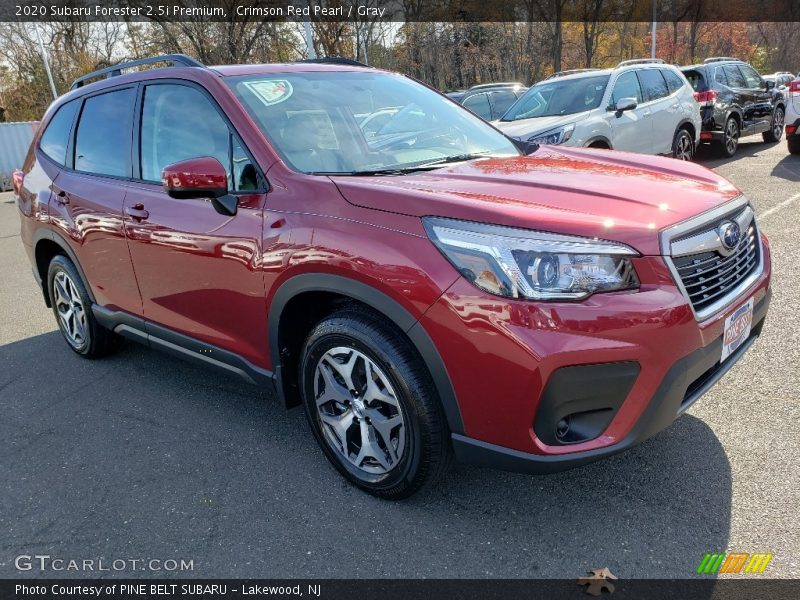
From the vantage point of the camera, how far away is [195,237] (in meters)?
3.02

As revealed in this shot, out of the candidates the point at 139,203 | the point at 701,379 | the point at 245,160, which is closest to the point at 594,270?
the point at 701,379

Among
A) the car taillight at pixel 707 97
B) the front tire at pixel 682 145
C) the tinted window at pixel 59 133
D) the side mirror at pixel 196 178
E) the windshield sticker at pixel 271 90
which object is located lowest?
the front tire at pixel 682 145

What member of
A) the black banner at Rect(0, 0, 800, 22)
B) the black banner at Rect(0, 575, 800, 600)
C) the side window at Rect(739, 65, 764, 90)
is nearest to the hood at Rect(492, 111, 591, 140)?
the black banner at Rect(0, 575, 800, 600)

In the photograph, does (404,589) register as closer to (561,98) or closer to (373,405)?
(373,405)

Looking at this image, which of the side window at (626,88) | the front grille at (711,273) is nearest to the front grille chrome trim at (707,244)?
the front grille at (711,273)

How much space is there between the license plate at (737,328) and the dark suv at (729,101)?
9682 millimetres

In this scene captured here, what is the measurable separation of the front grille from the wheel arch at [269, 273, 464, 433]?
90 centimetres

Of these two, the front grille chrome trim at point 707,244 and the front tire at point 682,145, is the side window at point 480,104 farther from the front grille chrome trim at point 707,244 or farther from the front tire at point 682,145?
the front grille chrome trim at point 707,244

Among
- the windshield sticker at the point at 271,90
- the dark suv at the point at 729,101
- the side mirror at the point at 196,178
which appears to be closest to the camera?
the side mirror at the point at 196,178

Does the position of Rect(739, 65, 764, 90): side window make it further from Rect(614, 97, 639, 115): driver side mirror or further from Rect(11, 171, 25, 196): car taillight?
Rect(11, 171, 25, 196): car taillight

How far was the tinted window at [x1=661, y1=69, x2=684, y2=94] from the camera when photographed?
9641 millimetres

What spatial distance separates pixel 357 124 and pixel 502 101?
36.1 ft

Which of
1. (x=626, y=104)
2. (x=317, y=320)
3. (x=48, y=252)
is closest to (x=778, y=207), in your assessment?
(x=626, y=104)

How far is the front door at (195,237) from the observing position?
112 inches
